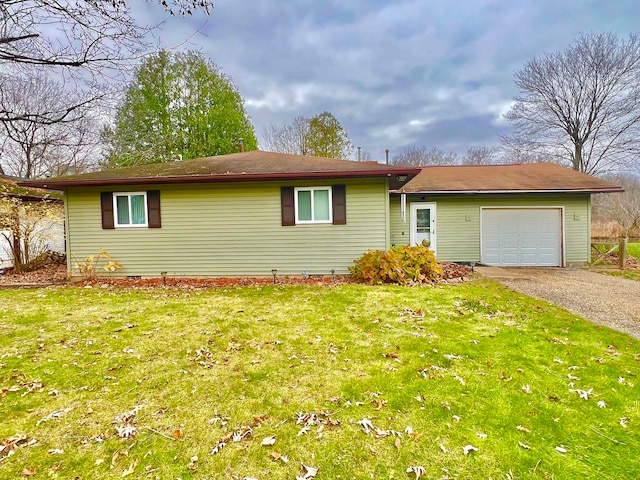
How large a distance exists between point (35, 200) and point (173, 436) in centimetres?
1261

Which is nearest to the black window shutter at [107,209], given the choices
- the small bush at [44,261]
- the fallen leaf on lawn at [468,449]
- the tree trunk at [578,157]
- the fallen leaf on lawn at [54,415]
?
the small bush at [44,261]

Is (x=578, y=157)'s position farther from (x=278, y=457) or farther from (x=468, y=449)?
(x=278, y=457)

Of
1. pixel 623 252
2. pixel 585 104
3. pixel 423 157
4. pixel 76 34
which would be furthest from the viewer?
pixel 423 157

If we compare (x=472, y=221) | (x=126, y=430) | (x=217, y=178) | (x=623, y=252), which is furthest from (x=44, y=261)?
(x=623, y=252)

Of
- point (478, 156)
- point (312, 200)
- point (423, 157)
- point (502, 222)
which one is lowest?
point (502, 222)

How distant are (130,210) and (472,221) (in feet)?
35.0

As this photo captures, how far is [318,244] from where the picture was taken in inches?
331

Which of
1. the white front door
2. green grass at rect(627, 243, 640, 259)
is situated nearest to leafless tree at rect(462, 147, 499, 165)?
green grass at rect(627, 243, 640, 259)

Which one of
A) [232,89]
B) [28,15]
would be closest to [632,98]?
[232,89]

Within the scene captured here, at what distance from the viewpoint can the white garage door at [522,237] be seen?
10.6 m

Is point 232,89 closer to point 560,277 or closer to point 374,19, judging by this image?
point 374,19

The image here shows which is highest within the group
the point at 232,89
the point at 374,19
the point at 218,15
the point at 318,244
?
the point at 232,89

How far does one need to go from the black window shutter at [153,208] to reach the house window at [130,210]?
0.60 feet

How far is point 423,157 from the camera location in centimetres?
3216
